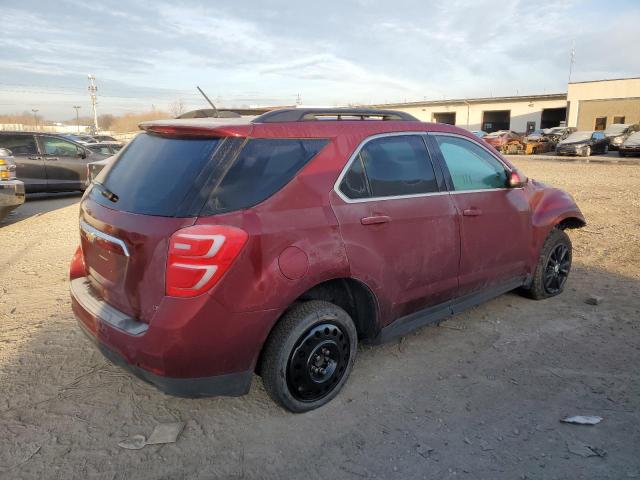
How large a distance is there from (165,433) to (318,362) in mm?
958

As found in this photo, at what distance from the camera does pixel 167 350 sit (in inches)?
93.6

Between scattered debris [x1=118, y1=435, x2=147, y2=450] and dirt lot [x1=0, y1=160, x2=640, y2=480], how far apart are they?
0.11 ft

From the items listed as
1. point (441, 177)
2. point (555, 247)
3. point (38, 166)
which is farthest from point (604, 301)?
point (38, 166)

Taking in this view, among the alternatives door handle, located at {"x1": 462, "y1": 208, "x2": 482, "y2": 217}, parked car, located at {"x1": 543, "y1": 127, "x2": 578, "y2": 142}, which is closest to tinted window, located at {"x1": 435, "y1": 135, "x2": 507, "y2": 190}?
door handle, located at {"x1": 462, "y1": 208, "x2": 482, "y2": 217}

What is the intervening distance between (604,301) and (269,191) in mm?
3743

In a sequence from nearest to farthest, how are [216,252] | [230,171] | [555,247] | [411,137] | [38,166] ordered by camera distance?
[216,252] → [230,171] → [411,137] → [555,247] → [38,166]

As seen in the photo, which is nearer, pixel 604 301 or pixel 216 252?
pixel 216 252

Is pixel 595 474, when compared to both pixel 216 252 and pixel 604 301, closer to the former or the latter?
pixel 216 252

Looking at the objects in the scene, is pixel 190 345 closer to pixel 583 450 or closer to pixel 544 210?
pixel 583 450

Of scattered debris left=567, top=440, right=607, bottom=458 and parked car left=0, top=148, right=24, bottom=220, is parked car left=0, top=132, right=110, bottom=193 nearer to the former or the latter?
parked car left=0, top=148, right=24, bottom=220

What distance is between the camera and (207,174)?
8.14 ft

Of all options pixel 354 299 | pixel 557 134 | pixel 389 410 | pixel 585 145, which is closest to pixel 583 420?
pixel 389 410

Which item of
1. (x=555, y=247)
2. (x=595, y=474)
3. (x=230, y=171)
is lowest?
(x=595, y=474)

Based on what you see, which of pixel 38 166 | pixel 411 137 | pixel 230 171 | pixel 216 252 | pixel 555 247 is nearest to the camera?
pixel 216 252
